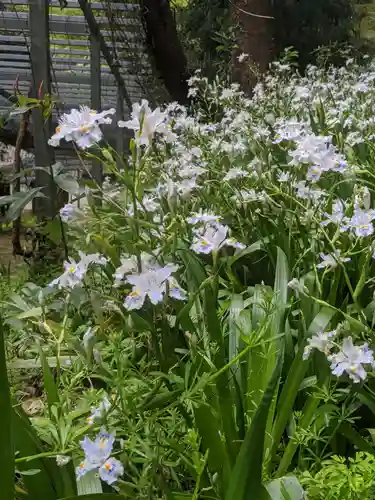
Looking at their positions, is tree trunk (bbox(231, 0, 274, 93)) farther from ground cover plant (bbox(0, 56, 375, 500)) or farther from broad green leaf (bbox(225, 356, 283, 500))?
broad green leaf (bbox(225, 356, 283, 500))

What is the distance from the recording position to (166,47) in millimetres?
4617

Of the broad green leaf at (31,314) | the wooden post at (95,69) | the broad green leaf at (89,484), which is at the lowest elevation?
the broad green leaf at (89,484)

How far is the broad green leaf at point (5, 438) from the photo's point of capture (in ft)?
2.12

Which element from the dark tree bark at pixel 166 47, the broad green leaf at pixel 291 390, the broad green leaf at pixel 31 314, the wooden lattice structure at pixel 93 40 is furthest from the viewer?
the dark tree bark at pixel 166 47

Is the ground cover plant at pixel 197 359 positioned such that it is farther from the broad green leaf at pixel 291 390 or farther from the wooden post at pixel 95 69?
the wooden post at pixel 95 69

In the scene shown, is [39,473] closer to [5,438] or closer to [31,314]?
[5,438]

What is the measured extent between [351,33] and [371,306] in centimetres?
603

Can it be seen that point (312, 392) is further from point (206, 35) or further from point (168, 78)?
point (206, 35)

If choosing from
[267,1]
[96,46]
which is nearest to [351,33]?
[267,1]

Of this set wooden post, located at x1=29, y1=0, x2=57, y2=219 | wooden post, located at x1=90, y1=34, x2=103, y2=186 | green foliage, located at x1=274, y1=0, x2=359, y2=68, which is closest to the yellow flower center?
wooden post, located at x1=29, y1=0, x2=57, y2=219

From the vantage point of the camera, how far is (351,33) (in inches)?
257

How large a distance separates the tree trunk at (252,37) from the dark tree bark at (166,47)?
1.97 feet

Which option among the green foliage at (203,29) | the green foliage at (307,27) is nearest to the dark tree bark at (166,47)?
the green foliage at (203,29)

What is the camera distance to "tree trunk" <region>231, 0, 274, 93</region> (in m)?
4.05
